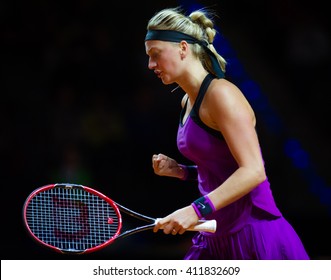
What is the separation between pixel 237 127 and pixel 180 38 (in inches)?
18.7

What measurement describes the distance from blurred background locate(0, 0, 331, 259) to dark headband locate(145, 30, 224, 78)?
192 cm

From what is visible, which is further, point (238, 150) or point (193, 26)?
point (193, 26)

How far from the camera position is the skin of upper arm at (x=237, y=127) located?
2789 millimetres

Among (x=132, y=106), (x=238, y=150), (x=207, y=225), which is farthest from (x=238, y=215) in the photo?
(x=132, y=106)

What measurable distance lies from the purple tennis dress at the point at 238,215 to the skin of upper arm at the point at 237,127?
12 cm

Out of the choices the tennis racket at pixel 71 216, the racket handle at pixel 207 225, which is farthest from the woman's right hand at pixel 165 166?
the racket handle at pixel 207 225

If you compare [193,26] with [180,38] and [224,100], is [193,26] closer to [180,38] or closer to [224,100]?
[180,38]

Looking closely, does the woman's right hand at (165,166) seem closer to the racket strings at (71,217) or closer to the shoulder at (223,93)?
the racket strings at (71,217)

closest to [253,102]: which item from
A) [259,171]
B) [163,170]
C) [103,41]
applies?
[103,41]

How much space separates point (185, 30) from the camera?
3055mm

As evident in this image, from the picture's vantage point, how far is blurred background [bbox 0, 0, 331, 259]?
507 centimetres

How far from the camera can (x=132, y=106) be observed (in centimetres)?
557

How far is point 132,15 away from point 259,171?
3.68m
